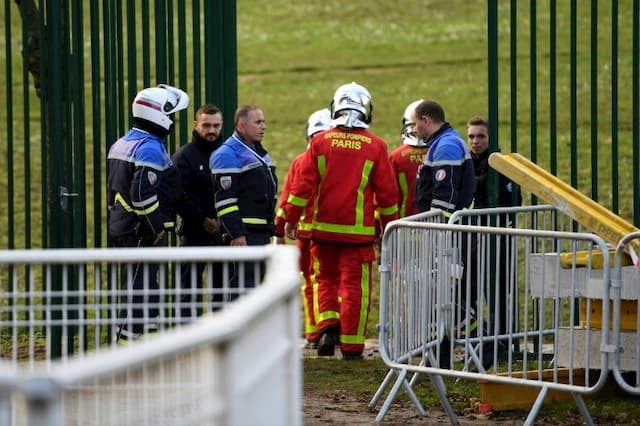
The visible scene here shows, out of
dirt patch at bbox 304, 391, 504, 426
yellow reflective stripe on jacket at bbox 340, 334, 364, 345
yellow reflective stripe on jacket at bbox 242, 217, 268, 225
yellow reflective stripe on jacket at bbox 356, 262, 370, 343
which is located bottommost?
dirt patch at bbox 304, 391, 504, 426

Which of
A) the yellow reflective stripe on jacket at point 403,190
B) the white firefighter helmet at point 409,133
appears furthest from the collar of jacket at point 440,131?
the yellow reflective stripe on jacket at point 403,190

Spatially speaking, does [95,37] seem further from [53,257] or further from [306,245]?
[53,257]

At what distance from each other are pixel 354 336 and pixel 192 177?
5.07 ft

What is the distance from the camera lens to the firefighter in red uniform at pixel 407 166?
37.5 ft

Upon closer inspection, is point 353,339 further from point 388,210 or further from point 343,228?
point 388,210

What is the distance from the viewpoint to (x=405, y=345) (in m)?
8.06

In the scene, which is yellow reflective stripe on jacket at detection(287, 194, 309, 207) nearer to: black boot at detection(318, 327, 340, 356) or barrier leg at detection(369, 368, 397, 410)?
black boot at detection(318, 327, 340, 356)

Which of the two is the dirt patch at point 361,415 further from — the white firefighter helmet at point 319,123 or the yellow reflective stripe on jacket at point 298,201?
the white firefighter helmet at point 319,123

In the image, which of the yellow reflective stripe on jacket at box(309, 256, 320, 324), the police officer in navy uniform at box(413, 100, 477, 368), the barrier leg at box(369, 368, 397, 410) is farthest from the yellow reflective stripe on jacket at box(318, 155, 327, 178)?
the barrier leg at box(369, 368, 397, 410)

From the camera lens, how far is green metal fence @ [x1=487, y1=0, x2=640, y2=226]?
31.8ft

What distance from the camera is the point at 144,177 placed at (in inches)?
371

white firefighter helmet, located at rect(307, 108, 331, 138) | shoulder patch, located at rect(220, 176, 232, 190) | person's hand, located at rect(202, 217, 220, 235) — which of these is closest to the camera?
shoulder patch, located at rect(220, 176, 232, 190)

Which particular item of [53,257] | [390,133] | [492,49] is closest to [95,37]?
[492,49]

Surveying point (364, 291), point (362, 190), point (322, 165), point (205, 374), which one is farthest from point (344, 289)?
point (205, 374)
